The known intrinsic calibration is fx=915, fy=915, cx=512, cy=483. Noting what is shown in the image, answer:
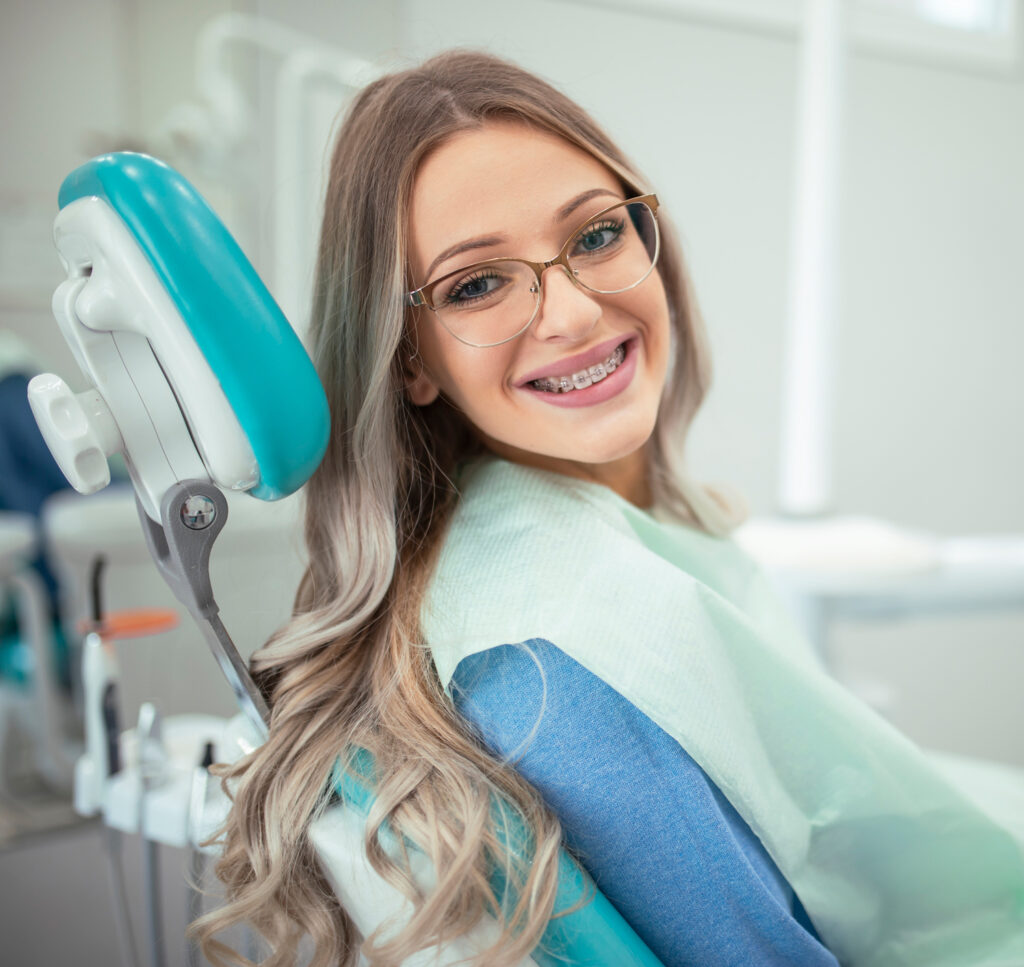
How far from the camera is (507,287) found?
646 mm

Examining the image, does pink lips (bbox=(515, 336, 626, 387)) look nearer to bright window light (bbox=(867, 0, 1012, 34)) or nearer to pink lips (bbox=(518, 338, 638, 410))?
pink lips (bbox=(518, 338, 638, 410))

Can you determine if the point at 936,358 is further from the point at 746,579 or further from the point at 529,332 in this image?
the point at 529,332

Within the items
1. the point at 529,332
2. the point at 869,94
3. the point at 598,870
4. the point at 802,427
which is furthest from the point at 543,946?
the point at 869,94

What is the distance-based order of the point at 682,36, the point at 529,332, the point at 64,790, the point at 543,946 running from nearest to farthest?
the point at 543,946 < the point at 529,332 < the point at 682,36 < the point at 64,790

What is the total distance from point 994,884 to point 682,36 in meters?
1.42

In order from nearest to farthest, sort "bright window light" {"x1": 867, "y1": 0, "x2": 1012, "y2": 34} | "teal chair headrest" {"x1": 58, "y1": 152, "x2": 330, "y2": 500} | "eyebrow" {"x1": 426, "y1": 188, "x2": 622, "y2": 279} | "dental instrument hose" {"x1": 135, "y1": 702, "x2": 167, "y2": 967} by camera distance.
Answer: "teal chair headrest" {"x1": 58, "y1": 152, "x2": 330, "y2": 500}, "eyebrow" {"x1": 426, "y1": 188, "x2": 622, "y2": 279}, "dental instrument hose" {"x1": 135, "y1": 702, "x2": 167, "y2": 967}, "bright window light" {"x1": 867, "y1": 0, "x2": 1012, "y2": 34}

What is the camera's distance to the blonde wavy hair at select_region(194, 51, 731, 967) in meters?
0.54

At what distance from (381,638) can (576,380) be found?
0.78ft

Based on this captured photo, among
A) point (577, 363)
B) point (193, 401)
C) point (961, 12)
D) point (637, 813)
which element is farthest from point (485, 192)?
point (961, 12)

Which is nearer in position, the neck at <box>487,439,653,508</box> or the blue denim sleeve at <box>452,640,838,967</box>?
the blue denim sleeve at <box>452,640,838,967</box>

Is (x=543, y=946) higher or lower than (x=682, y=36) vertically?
lower

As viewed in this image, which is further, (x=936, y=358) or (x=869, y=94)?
(x=936, y=358)

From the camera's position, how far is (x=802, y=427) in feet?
4.13

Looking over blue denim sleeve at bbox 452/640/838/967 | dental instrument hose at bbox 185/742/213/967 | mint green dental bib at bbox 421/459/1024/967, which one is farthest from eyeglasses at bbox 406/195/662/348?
dental instrument hose at bbox 185/742/213/967
